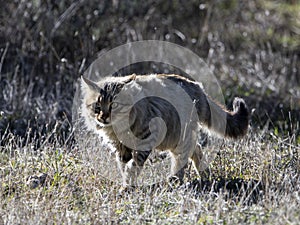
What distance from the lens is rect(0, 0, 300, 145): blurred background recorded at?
8156 mm

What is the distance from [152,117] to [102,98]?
532mm

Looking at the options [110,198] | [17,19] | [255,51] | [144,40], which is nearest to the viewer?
[110,198]

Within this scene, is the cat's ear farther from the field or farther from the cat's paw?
the cat's paw

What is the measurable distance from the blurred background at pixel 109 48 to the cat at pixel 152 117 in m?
1.18

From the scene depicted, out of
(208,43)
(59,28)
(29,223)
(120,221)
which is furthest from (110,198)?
(208,43)

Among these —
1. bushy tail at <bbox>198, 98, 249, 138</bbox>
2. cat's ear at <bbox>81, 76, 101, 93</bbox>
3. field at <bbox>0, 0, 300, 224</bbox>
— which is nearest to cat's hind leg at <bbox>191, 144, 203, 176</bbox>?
field at <bbox>0, 0, 300, 224</bbox>

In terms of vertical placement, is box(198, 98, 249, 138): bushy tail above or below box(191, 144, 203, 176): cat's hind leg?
above

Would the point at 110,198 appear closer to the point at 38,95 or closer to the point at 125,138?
the point at 125,138

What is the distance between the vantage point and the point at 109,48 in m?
9.99

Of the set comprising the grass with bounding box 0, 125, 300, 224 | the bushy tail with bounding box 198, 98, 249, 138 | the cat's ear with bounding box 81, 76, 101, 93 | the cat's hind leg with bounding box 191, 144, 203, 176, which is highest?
the cat's ear with bounding box 81, 76, 101, 93

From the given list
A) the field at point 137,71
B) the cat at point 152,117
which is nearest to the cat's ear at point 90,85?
the cat at point 152,117

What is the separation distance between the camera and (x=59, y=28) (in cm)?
971

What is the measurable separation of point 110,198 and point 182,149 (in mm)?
1189

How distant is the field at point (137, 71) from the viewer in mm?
4820
